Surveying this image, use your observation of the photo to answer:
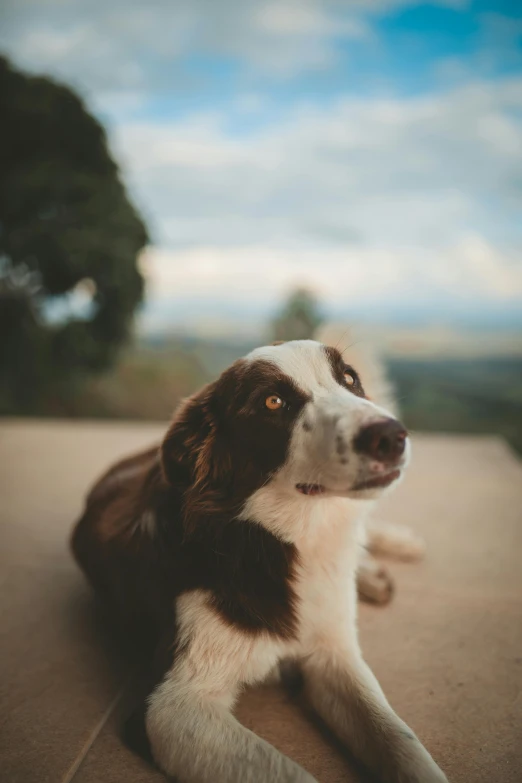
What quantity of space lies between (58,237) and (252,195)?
6.87 feet

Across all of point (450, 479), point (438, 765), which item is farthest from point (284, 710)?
point (450, 479)

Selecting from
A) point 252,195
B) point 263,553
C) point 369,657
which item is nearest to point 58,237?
point 252,195

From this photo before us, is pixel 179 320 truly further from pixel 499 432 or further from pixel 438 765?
Answer: pixel 438 765

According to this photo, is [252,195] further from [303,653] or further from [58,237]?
[303,653]

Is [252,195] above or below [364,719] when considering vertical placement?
above

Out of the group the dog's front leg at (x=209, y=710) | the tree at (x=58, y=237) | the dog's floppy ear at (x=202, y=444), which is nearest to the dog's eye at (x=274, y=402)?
the dog's floppy ear at (x=202, y=444)

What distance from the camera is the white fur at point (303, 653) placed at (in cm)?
119

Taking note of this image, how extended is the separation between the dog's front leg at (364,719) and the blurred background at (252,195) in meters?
3.19

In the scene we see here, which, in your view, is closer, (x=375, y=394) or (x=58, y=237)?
(x=375, y=394)

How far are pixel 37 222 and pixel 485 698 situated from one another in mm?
4865

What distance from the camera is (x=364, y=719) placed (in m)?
1.33

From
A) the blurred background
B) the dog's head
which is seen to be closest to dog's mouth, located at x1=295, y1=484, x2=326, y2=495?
the dog's head

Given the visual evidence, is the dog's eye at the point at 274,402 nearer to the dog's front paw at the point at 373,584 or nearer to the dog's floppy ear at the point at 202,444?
the dog's floppy ear at the point at 202,444

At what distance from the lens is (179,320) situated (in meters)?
6.01
